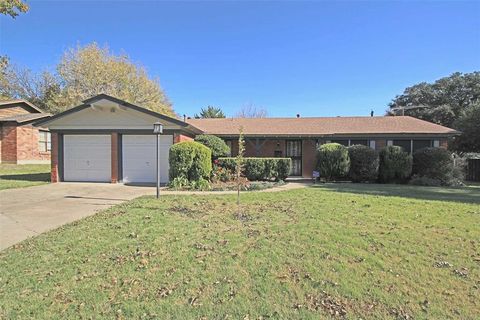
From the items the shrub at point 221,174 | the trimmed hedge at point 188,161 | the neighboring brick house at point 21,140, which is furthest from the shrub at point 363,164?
the neighboring brick house at point 21,140

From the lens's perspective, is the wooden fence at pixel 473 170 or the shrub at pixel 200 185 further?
the wooden fence at pixel 473 170

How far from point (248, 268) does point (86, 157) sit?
42.3ft

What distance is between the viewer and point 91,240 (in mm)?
5074

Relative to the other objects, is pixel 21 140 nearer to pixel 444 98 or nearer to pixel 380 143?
pixel 380 143

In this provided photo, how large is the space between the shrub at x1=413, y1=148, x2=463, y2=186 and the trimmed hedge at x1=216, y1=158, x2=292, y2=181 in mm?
6548

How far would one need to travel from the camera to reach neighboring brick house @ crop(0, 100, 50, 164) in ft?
69.5

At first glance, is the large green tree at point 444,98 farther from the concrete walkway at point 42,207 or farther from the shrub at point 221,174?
the concrete walkway at point 42,207

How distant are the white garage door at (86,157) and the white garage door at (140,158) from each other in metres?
0.90

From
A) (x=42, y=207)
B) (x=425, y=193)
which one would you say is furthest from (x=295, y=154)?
(x=42, y=207)

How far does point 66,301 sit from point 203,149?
9351 millimetres

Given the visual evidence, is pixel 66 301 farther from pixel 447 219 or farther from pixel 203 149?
pixel 203 149

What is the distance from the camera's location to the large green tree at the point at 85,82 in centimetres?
3080

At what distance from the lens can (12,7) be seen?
10.1 m

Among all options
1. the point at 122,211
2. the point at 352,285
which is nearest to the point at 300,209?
the point at 352,285
